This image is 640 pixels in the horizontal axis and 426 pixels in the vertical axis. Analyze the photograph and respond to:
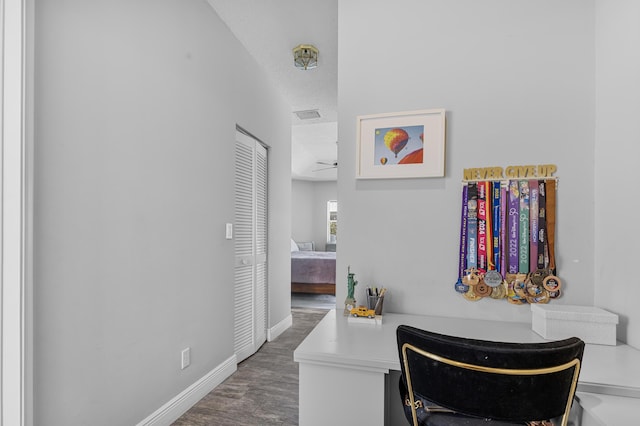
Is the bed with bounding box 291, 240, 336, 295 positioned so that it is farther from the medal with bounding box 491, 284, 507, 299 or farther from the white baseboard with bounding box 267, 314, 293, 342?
the medal with bounding box 491, 284, 507, 299

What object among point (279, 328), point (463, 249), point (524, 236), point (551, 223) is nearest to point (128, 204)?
point (463, 249)

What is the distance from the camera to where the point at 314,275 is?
19.0 feet

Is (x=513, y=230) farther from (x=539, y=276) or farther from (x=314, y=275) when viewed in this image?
(x=314, y=275)

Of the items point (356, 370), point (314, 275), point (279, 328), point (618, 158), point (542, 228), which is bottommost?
point (279, 328)

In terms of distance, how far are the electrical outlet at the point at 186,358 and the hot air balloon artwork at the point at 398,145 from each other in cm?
168

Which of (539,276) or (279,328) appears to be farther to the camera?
(279,328)

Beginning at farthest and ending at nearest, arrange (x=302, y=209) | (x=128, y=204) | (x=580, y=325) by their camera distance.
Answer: (x=302, y=209) → (x=128, y=204) → (x=580, y=325)

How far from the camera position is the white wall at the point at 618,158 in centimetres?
121

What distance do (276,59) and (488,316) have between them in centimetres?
261

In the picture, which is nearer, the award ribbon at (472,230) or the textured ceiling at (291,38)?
the award ribbon at (472,230)

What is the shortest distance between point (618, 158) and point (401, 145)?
0.83 meters

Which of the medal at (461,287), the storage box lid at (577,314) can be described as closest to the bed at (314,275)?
the medal at (461,287)

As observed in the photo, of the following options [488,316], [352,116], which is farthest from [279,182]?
[488,316]

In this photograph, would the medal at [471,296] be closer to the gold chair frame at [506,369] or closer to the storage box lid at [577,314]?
the storage box lid at [577,314]
